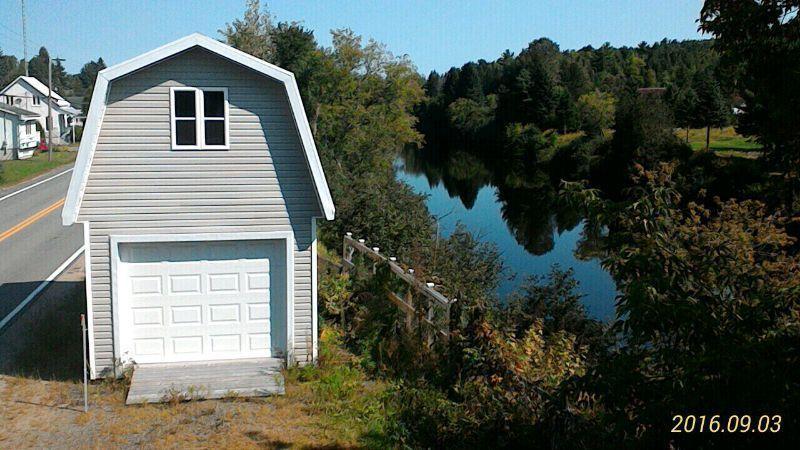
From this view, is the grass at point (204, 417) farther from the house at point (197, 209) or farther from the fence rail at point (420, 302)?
the fence rail at point (420, 302)

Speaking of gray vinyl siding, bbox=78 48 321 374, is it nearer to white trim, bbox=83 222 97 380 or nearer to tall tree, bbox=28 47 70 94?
white trim, bbox=83 222 97 380

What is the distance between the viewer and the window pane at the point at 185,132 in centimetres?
1188

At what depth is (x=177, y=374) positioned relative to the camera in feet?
38.9

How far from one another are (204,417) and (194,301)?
93.9 inches

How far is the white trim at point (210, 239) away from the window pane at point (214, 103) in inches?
74.4

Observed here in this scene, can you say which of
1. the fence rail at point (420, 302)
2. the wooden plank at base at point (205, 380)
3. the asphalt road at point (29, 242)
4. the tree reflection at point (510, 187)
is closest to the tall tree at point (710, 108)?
the tree reflection at point (510, 187)

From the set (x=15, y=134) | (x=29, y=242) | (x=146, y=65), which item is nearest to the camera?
(x=146, y=65)

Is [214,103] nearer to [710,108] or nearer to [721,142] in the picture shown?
[710,108]

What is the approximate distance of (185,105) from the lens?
39.1 ft

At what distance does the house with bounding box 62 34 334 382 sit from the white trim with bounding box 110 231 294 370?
0.06ft

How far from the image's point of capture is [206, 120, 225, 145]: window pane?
11953mm

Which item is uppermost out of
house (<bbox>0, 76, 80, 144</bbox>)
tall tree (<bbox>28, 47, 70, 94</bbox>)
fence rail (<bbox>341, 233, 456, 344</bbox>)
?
tall tree (<bbox>28, 47, 70, 94</bbox>)

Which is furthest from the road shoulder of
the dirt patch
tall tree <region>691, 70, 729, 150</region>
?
tall tree <region>691, 70, 729, 150</region>

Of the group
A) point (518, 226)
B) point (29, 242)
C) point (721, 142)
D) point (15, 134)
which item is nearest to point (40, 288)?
point (29, 242)
